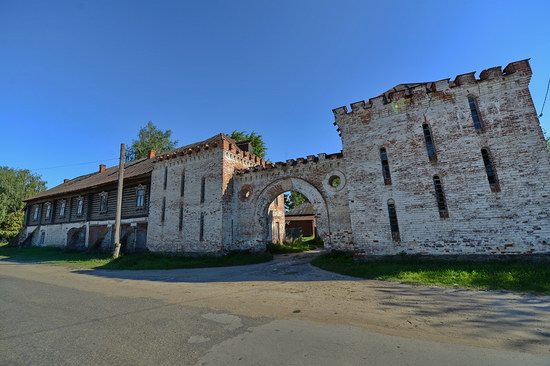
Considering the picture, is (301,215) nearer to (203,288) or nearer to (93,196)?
(93,196)

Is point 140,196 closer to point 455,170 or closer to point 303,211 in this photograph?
point 303,211

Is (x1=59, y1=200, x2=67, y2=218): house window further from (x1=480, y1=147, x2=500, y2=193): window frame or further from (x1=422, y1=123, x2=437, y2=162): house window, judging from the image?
(x1=480, y1=147, x2=500, y2=193): window frame

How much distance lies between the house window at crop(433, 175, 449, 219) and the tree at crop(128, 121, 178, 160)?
3610 cm

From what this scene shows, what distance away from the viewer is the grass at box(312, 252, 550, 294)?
8.19m

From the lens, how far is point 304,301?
7246 mm

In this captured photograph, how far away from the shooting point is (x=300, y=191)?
56.7 ft

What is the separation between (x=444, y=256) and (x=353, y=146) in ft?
22.5

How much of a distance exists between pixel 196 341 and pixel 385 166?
1228 centimetres

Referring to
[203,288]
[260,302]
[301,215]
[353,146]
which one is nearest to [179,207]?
[203,288]

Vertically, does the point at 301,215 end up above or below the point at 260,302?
above

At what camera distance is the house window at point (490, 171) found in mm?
11427

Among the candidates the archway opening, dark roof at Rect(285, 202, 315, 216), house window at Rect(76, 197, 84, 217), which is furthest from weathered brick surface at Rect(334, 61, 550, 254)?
house window at Rect(76, 197, 84, 217)

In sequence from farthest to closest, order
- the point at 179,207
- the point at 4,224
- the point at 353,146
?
the point at 4,224, the point at 179,207, the point at 353,146

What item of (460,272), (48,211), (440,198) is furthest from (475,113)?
(48,211)
